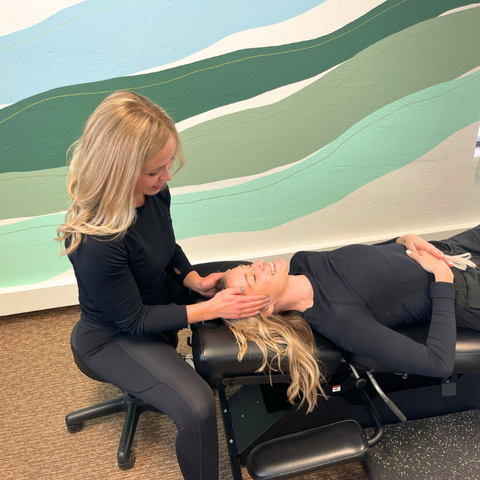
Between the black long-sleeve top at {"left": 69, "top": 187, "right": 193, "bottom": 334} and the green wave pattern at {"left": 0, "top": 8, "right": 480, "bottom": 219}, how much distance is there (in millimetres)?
632

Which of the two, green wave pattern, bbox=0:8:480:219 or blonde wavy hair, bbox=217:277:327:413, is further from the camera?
green wave pattern, bbox=0:8:480:219

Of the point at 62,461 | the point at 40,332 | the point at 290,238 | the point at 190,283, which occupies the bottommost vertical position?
the point at 62,461

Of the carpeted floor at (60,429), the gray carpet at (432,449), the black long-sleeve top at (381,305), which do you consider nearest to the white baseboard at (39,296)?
the carpeted floor at (60,429)

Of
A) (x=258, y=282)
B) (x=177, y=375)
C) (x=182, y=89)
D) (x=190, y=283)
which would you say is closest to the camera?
(x=177, y=375)

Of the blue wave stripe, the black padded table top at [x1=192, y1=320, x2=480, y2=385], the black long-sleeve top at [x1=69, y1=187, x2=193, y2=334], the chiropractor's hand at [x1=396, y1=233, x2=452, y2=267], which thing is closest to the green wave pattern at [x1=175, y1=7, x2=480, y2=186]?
the blue wave stripe

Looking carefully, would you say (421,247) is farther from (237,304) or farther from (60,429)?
(60,429)

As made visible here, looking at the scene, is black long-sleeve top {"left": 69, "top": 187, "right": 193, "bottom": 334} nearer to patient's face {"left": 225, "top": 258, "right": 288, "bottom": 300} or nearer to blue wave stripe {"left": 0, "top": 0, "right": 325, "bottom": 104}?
patient's face {"left": 225, "top": 258, "right": 288, "bottom": 300}

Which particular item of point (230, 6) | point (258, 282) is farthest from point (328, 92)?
point (258, 282)

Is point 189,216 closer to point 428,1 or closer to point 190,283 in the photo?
point 190,283

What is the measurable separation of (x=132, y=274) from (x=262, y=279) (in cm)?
41

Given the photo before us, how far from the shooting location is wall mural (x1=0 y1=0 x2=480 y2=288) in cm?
161

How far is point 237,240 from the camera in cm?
215

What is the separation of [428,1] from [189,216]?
4.91 ft

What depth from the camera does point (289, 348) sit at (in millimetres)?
1133
